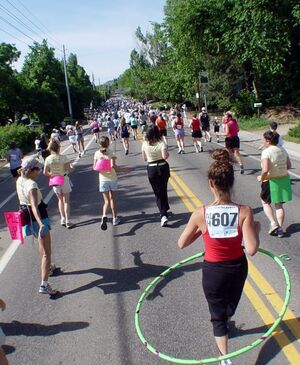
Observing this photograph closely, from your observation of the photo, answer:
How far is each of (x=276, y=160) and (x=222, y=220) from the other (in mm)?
3969

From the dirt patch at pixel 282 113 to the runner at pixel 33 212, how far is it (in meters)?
28.9

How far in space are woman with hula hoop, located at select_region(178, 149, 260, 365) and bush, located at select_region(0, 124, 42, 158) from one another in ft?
81.1

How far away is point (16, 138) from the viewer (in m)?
29.6

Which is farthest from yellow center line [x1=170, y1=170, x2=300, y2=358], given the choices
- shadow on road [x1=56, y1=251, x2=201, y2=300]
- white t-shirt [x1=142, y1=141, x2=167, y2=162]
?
white t-shirt [x1=142, y1=141, x2=167, y2=162]

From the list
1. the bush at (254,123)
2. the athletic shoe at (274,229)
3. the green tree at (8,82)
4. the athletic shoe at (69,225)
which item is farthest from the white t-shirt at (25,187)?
the green tree at (8,82)

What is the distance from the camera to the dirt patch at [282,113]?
1296 inches

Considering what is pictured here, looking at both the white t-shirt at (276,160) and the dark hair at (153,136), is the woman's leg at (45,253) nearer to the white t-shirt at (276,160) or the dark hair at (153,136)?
the dark hair at (153,136)

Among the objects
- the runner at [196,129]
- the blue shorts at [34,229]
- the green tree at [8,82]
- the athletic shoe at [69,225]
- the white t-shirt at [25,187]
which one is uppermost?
the green tree at [8,82]

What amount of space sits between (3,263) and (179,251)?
312 centimetres

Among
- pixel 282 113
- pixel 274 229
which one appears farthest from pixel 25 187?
pixel 282 113

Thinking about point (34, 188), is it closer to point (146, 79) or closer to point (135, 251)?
point (135, 251)

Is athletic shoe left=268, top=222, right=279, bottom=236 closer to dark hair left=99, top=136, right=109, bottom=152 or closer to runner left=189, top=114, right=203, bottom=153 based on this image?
dark hair left=99, top=136, right=109, bottom=152

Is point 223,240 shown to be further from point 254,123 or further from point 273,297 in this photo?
point 254,123

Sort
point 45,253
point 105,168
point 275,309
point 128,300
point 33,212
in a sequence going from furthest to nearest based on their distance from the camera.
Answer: point 105,168 → point 45,253 → point 33,212 → point 128,300 → point 275,309
